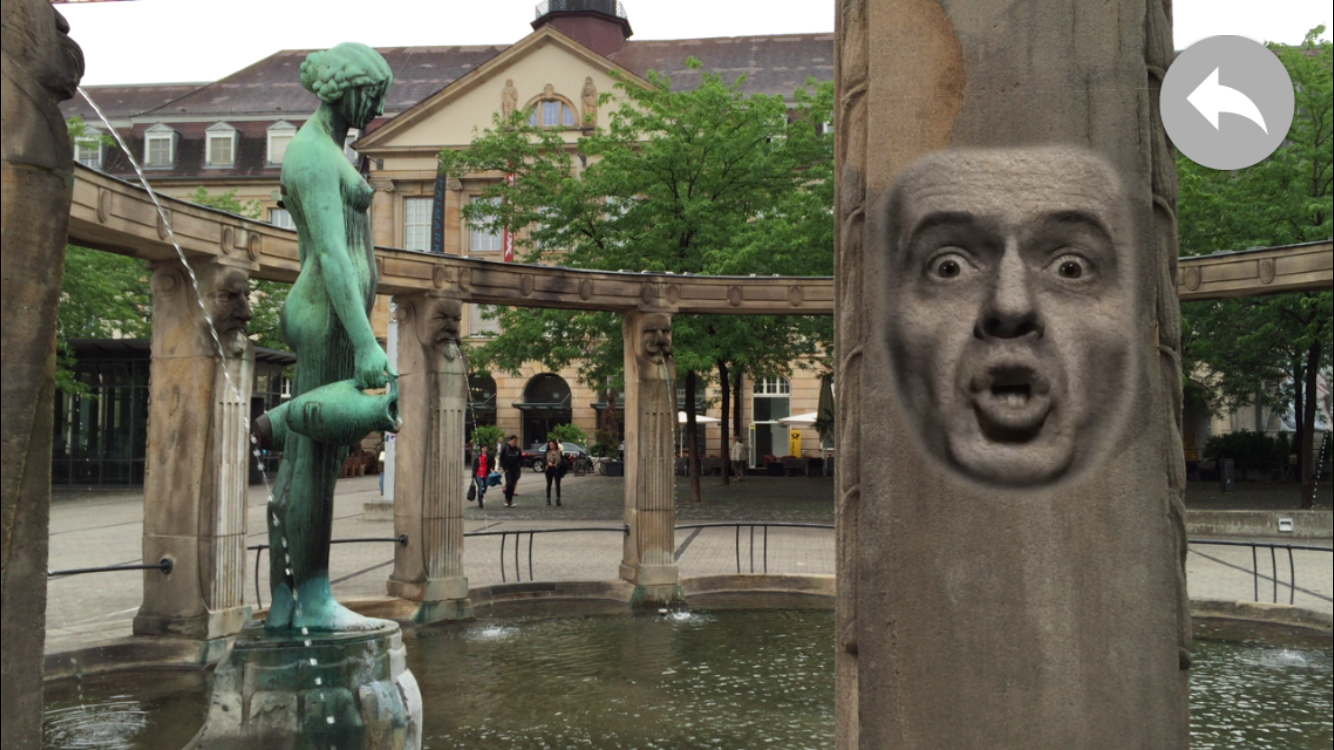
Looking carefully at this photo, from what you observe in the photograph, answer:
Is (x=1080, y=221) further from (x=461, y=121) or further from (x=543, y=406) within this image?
(x=543, y=406)

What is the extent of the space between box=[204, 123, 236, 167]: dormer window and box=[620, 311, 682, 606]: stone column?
154 ft

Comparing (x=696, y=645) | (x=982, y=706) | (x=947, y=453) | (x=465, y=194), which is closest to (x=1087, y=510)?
(x=947, y=453)

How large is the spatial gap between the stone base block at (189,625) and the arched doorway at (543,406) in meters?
42.5

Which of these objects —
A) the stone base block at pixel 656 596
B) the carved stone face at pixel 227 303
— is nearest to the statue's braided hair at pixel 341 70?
the carved stone face at pixel 227 303

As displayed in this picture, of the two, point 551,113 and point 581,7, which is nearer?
point 551,113

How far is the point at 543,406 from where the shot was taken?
5238 cm

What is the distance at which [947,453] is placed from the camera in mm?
3738

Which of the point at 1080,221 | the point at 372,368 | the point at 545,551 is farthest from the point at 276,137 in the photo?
the point at 1080,221

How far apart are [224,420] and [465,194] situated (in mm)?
37331

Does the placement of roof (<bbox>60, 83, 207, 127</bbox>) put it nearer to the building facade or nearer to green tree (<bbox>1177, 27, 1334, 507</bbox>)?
the building facade

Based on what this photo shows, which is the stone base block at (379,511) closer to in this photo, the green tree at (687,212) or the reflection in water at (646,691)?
the green tree at (687,212)

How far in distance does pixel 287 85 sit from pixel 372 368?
5881 centimetres

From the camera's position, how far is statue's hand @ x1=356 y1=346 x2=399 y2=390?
15.3 ft

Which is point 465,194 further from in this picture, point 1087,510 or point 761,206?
point 1087,510
